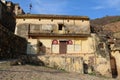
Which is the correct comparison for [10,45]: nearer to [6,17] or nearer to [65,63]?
[65,63]

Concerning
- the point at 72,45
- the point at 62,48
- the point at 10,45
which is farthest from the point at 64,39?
the point at 10,45

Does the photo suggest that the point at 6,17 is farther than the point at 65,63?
Yes

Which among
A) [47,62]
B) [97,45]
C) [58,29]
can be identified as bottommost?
[47,62]

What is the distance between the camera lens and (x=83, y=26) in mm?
31297

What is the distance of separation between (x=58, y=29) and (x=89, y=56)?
5811mm

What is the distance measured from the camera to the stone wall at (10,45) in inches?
904

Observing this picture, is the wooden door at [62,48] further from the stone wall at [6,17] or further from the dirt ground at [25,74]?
the dirt ground at [25,74]

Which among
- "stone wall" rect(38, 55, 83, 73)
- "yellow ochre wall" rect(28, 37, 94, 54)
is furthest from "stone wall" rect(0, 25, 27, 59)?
"stone wall" rect(38, 55, 83, 73)

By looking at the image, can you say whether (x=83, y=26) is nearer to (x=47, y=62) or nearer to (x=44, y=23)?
(x=44, y=23)

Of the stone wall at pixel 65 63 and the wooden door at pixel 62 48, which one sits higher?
the wooden door at pixel 62 48

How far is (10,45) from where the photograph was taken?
25047mm

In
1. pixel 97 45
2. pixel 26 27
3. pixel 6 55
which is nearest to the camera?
pixel 6 55

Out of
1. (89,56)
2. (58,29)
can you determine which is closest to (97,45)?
(89,56)

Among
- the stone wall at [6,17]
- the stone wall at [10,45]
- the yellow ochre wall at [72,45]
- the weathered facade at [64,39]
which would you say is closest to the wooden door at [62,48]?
the weathered facade at [64,39]
